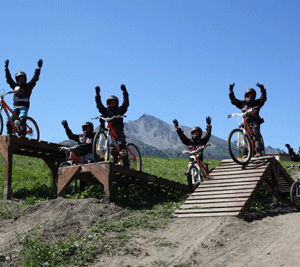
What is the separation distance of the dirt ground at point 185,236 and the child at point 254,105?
2.45m

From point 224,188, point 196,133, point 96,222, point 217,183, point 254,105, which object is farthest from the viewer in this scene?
point 196,133

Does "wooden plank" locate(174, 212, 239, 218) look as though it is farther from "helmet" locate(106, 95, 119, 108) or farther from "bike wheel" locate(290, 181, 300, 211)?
"helmet" locate(106, 95, 119, 108)

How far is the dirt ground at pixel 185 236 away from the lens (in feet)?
22.6

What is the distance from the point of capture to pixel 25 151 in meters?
13.4

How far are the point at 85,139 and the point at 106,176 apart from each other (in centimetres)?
308

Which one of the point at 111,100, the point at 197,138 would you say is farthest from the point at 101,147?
the point at 197,138

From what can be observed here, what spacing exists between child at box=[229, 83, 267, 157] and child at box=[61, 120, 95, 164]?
4.71 m

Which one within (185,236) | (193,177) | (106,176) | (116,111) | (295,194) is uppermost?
(116,111)

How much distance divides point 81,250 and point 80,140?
A: 612 centimetres

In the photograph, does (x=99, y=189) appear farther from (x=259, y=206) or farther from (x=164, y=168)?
(x=164, y=168)

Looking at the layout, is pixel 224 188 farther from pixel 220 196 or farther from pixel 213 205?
pixel 213 205

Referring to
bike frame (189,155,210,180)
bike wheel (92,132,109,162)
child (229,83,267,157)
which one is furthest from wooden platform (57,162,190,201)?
child (229,83,267,157)

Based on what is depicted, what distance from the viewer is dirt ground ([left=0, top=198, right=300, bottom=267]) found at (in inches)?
271

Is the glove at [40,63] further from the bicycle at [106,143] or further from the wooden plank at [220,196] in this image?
the wooden plank at [220,196]
